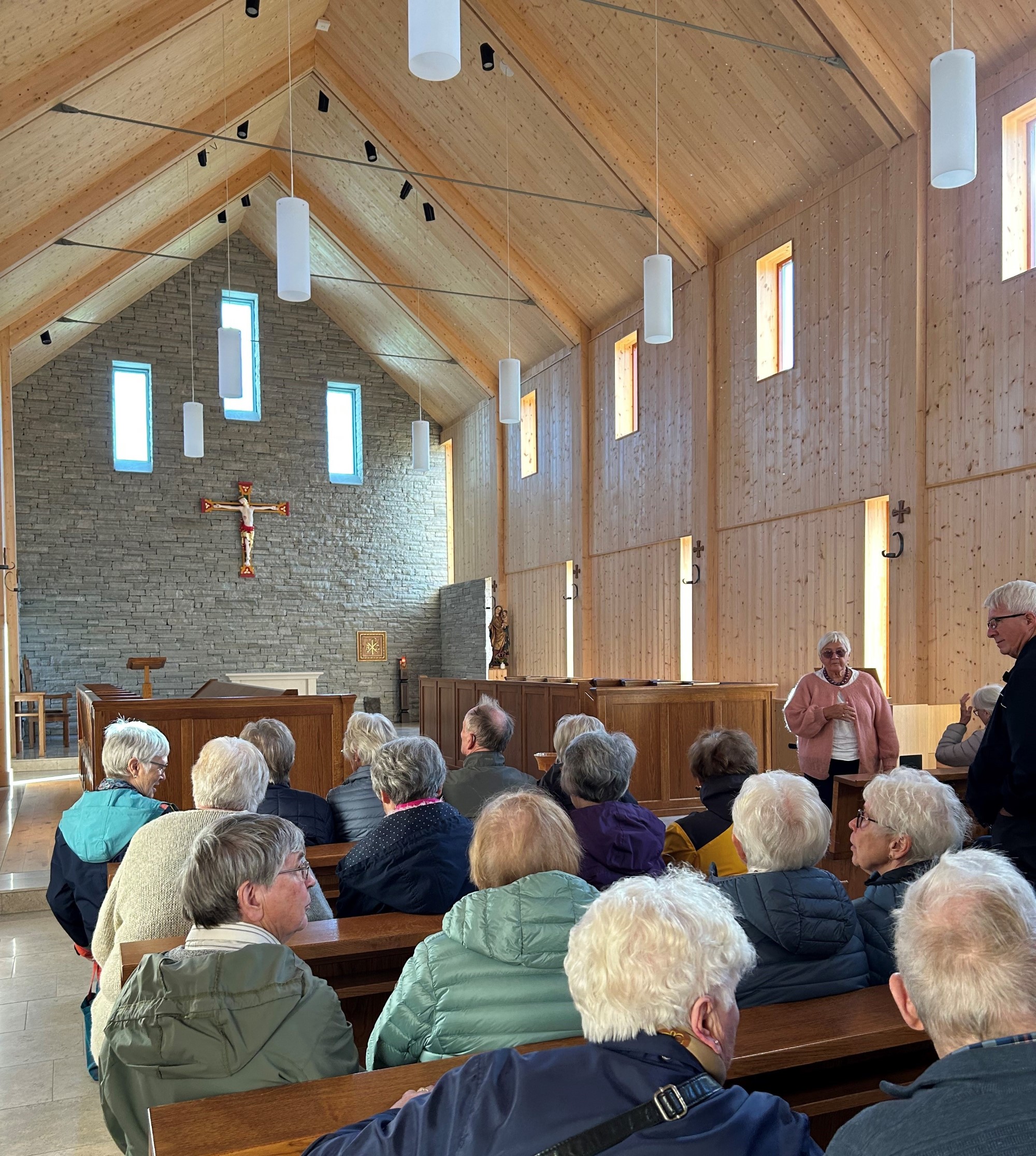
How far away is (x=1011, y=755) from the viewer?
2588 millimetres

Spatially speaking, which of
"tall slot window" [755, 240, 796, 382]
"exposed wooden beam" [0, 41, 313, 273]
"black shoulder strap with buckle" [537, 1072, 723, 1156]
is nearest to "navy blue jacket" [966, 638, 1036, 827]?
"black shoulder strap with buckle" [537, 1072, 723, 1156]

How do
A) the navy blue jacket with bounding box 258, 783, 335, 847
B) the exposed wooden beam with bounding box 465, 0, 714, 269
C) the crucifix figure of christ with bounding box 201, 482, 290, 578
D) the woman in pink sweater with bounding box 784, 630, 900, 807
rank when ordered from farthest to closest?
the crucifix figure of christ with bounding box 201, 482, 290, 578
the exposed wooden beam with bounding box 465, 0, 714, 269
the woman in pink sweater with bounding box 784, 630, 900, 807
the navy blue jacket with bounding box 258, 783, 335, 847

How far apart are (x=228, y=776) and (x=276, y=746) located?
89 cm

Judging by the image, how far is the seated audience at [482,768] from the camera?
152 inches

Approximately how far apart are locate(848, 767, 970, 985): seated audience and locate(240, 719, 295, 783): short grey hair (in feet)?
6.96

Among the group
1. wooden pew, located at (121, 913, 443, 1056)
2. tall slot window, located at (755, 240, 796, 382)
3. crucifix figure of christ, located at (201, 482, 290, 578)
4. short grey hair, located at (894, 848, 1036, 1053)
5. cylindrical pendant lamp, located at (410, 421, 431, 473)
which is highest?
tall slot window, located at (755, 240, 796, 382)

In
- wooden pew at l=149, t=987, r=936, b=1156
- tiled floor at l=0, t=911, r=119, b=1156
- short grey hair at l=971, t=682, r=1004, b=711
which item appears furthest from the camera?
short grey hair at l=971, t=682, r=1004, b=711

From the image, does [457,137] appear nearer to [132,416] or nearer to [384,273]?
[384,273]

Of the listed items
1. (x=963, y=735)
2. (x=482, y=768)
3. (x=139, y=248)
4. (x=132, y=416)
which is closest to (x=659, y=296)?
(x=963, y=735)

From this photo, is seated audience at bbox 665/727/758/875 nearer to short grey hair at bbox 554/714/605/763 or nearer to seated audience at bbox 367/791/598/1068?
short grey hair at bbox 554/714/605/763

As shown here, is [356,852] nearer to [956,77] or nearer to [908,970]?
[908,970]

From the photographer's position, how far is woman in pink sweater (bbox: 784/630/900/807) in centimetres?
492

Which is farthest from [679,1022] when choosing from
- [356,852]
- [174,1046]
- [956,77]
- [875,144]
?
[875,144]

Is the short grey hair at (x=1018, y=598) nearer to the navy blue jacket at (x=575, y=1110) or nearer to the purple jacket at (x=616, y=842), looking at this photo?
the purple jacket at (x=616, y=842)
